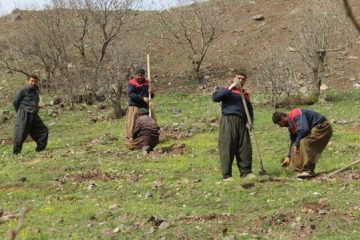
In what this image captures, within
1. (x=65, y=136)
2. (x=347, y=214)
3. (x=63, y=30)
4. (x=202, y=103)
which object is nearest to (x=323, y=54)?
(x=202, y=103)

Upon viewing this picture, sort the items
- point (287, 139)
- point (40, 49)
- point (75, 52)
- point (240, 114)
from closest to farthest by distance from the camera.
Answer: point (240, 114), point (287, 139), point (40, 49), point (75, 52)

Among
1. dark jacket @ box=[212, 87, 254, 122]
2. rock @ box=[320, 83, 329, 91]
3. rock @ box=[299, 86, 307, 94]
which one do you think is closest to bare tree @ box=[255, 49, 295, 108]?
rock @ box=[299, 86, 307, 94]

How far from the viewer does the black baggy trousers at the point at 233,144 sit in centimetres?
967

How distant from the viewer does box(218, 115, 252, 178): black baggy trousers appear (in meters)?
9.67

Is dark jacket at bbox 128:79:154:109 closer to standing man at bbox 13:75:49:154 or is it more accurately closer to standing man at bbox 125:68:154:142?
standing man at bbox 125:68:154:142

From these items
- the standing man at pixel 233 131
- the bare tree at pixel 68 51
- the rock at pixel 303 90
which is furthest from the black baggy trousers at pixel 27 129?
the rock at pixel 303 90

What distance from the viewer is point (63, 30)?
29234mm

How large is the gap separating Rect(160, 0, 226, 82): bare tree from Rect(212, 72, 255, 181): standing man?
19.0 meters

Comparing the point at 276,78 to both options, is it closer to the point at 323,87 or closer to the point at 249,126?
the point at 323,87

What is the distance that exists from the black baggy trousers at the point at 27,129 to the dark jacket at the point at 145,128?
8.08 feet

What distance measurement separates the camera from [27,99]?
14258mm

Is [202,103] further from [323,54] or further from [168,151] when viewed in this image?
Answer: [168,151]

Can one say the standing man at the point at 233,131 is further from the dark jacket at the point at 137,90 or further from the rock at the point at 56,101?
the rock at the point at 56,101

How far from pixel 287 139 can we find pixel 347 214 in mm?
7394
